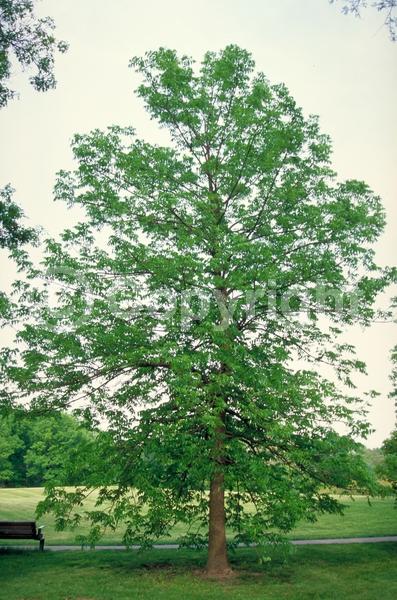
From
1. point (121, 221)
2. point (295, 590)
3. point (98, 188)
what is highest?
point (98, 188)

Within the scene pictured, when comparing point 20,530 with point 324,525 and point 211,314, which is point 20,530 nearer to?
point 211,314

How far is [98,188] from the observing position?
46.5ft

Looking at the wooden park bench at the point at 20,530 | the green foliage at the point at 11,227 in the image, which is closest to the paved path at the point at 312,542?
the wooden park bench at the point at 20,530

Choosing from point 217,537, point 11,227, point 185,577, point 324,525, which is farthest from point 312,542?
point 11,227

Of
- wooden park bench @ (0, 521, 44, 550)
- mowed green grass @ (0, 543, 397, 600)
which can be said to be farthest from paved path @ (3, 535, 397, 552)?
mowed green grass @ (0, 543, 397, 600)

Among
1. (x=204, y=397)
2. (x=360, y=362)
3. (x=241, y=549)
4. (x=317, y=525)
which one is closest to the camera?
(x=204, y=397)

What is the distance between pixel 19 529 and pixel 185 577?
25.1 ft

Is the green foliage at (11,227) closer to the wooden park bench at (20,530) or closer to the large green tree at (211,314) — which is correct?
A: the large green tree at (211,314)

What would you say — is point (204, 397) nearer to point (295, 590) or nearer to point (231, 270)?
point (231, 270)

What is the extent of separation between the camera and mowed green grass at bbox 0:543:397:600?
11625 mm

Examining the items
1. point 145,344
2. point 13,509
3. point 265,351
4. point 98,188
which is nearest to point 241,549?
point 265,351

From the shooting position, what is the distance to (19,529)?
60.0 feet

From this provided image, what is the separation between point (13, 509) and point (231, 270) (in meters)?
28.8

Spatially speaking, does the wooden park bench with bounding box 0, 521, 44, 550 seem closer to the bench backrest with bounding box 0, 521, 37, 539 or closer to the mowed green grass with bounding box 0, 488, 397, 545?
the bench backrest with bounding box 0, 521, 37, 539
